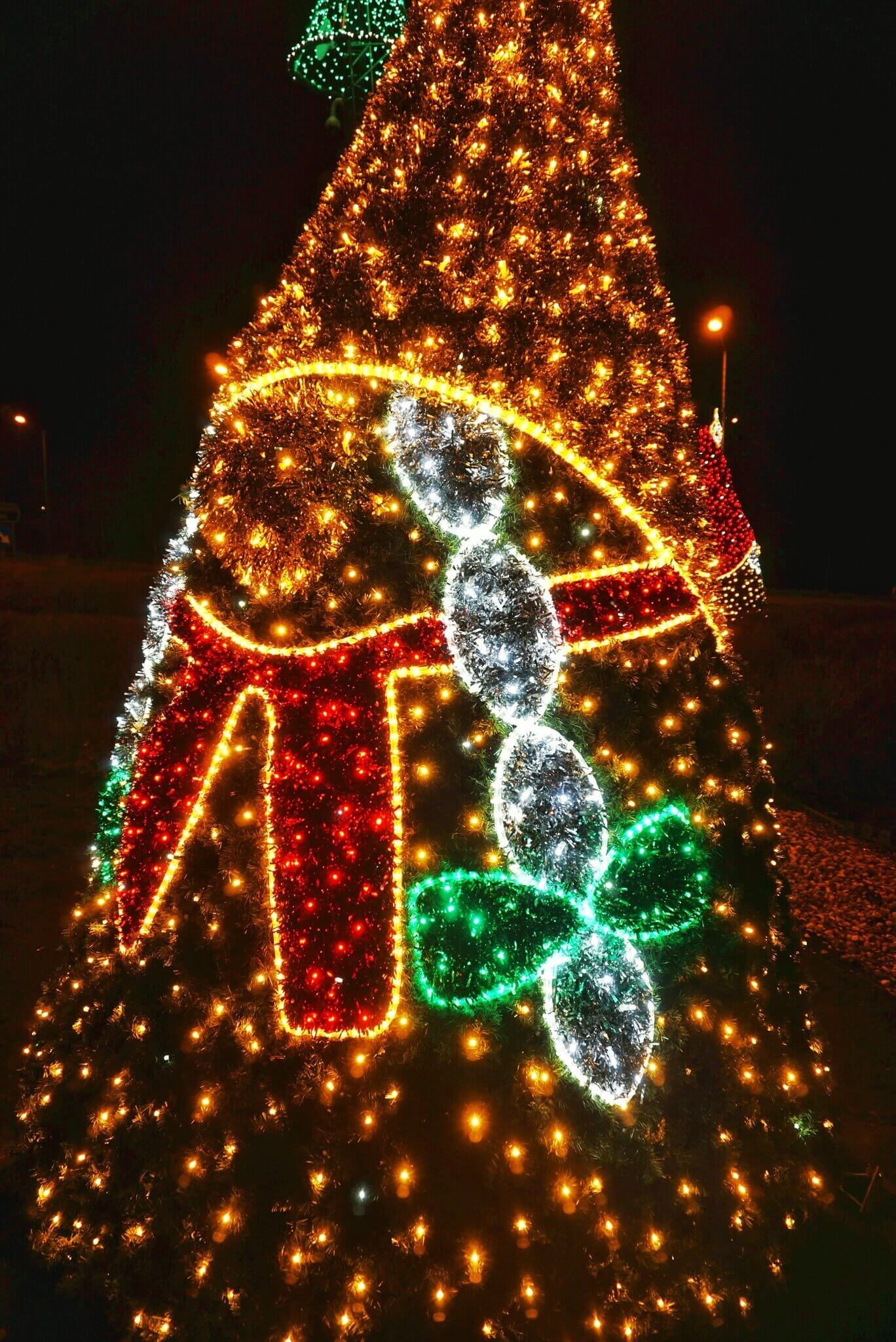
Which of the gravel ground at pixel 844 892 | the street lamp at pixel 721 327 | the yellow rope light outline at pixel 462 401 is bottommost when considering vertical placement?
the gravel ground at pixel 844 892

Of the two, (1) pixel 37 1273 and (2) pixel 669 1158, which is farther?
(1) pixel 37 1273

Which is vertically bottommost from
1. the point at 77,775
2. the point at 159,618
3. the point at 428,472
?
the point at 77,775

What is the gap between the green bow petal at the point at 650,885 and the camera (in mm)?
2139

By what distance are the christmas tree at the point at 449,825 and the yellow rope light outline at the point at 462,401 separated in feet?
0.04

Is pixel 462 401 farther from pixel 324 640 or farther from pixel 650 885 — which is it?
pixel 650 885

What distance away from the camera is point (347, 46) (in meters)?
3.04

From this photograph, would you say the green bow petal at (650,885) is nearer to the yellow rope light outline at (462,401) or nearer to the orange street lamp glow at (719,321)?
the yellow rope light outline at (462,401)

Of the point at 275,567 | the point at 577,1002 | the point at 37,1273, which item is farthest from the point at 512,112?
the point at 37,1273

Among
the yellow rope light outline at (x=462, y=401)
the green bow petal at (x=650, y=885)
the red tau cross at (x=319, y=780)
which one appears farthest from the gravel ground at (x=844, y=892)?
the red tau cross at (x=319, y=780)

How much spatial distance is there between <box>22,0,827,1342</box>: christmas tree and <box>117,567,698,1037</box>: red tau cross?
0.01m

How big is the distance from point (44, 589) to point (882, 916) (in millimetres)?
8706

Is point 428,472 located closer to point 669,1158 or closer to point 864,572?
point 669,1158

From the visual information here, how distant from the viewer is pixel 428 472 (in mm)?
2219

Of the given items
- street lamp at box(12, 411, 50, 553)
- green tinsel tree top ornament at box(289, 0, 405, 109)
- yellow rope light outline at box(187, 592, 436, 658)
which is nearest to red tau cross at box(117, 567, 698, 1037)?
yellow rope light outline at box(187, 592, 436, 658)
